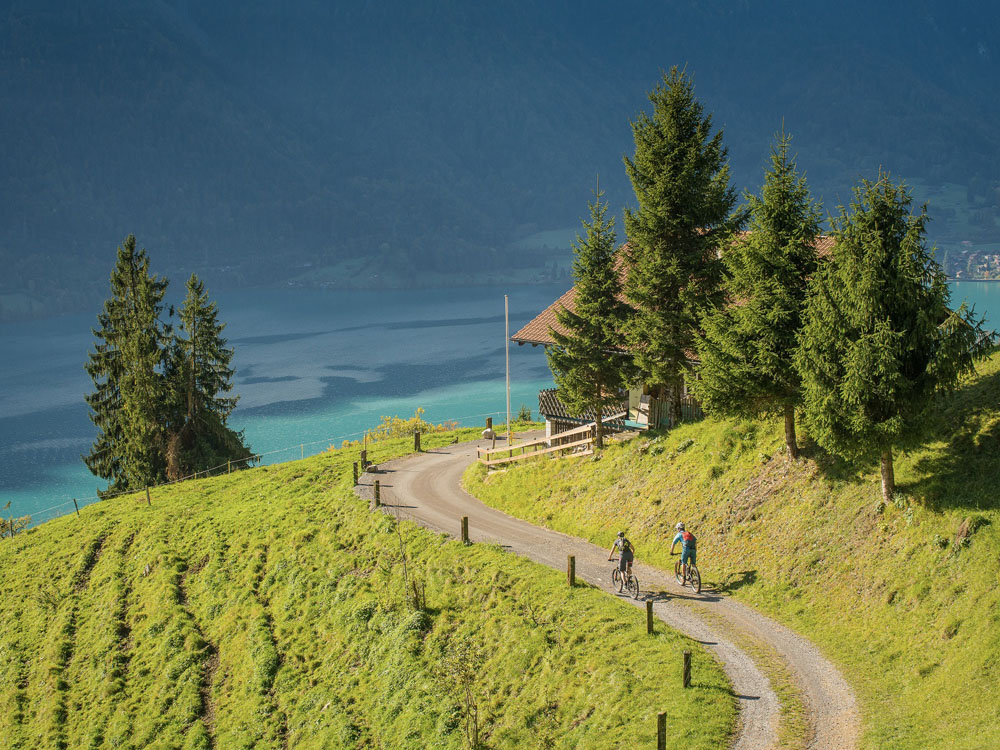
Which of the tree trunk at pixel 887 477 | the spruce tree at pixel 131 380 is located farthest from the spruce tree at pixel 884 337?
the spruce tree at pixel 131 380

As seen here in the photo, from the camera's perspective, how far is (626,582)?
23.3 meters

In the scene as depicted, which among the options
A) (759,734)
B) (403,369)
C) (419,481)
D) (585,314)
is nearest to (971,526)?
(759,734)

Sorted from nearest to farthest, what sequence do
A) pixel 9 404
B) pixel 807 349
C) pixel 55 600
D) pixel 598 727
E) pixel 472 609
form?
pixel 598 727 < pixel 807 349 < pixel 472 609 < pixel 55 600 < pixel 9 404

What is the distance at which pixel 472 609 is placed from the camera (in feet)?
80.5

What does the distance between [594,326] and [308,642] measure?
16.9 metres

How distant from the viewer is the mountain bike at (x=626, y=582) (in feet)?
75.5

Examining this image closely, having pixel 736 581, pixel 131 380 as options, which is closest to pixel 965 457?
pixel 736 581

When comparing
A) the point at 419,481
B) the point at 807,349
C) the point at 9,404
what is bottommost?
the point at 419,481

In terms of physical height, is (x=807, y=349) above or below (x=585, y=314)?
below

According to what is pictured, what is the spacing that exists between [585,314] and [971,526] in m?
17.5

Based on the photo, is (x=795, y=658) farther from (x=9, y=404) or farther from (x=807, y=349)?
(x=9, y=404)

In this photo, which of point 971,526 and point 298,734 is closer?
point 971,526

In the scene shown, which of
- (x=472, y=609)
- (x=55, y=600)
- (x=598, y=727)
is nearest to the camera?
(x=598, y=727)

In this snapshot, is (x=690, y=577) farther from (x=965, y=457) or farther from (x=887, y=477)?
(x=965, y=457)
